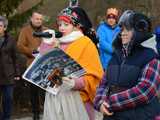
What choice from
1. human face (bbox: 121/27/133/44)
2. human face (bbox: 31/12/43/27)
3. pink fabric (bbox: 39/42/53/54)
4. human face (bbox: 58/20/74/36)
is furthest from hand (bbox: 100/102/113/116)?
human face (bbox: 31/12/43/27)

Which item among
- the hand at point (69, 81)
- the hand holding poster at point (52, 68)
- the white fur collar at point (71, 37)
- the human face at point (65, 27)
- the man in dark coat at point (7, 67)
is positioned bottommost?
the man in dark coat at point (7, 67)

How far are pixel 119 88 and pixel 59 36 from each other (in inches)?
60.7

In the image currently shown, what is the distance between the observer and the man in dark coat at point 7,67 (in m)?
10.1

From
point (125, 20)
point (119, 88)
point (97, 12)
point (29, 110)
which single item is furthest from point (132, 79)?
point (97, 12)

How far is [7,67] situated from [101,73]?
3506 mm

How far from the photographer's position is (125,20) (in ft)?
18.5

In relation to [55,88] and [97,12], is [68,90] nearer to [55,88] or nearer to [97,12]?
[55,88]

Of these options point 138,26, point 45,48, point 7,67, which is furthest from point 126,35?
point 7,67

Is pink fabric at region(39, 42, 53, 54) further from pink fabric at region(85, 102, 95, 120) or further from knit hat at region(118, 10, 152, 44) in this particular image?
knit hat at region(118, 10, 152, 44)

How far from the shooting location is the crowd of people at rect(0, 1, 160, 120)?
5.48m

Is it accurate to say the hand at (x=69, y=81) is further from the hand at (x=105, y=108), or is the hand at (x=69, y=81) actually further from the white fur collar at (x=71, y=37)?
the hand at (x=105, y=108)

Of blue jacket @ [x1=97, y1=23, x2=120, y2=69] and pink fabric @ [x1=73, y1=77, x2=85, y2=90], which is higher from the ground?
pink fabric @ [x1=73, y1=77, x2=85, y2=90]

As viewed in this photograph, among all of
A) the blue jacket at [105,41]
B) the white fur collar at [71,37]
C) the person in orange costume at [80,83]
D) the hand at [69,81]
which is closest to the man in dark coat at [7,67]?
the blue jacket at [105,41]

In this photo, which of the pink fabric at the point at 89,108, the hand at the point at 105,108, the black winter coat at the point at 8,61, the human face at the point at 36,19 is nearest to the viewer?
the hand at the point at 105,108
